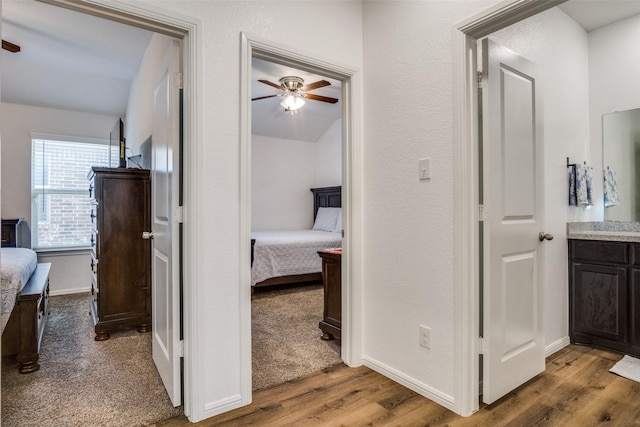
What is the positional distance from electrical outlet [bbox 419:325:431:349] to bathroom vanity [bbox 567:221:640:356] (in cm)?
161

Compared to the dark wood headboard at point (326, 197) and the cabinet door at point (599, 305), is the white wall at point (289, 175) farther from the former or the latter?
the cabinet door at point (599, 305)

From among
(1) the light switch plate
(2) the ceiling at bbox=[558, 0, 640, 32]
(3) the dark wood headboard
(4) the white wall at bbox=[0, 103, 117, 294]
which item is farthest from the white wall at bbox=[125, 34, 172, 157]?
(3) the dark wood headboard

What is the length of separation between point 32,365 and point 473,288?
2845 millimetres

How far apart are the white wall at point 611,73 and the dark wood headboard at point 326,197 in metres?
3.82

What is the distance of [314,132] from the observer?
22.5 feet

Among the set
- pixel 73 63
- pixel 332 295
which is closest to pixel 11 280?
pixel 332 295

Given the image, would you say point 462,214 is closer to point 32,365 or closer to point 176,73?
point 176,73

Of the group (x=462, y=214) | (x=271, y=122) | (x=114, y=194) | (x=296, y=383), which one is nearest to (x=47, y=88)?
(x=114, y=194)

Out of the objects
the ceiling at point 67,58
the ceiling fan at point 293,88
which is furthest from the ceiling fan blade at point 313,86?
the ceiling at point 67,58

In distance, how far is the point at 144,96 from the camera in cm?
371

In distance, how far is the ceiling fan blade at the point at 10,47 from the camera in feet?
11.2

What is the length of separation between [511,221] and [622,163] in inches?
70.4

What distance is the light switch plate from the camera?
2.02 meters

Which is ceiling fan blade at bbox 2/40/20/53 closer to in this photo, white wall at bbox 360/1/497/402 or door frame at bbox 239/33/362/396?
door frame at bbox 239/33/362/396
